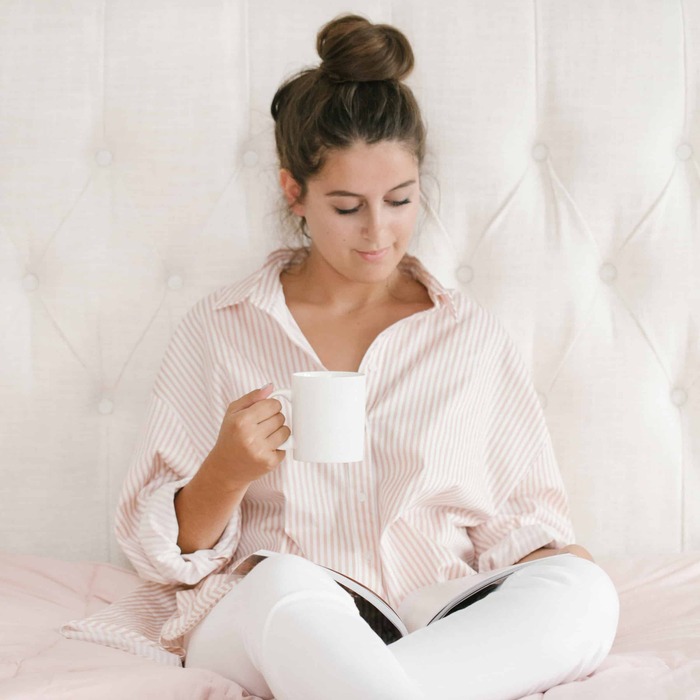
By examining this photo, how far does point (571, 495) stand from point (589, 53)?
646 mm

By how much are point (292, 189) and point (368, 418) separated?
31cm

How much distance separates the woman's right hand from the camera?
1005mm

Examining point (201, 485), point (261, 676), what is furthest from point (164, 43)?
point (261, 676)

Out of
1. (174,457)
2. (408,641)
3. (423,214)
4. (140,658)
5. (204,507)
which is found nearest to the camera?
(408,641)

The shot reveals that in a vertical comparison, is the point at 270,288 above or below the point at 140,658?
above

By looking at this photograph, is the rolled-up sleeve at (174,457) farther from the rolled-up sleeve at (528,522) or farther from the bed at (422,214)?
the rolled-up sleeve at (528,522)

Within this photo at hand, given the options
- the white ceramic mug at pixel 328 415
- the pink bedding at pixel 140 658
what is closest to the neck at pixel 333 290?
the white ceramic mug at pixel 328 415

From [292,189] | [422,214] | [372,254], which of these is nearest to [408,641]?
[372,254]

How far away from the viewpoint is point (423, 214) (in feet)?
4.71

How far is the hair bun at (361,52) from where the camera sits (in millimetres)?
1195

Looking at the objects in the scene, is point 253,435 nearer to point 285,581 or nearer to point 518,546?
point 285,581

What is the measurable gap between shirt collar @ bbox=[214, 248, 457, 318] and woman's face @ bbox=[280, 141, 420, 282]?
0.29 ft

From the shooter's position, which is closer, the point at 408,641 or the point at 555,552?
the point at 408,641

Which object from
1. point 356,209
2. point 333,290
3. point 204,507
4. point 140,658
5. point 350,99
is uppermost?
point 350,99
